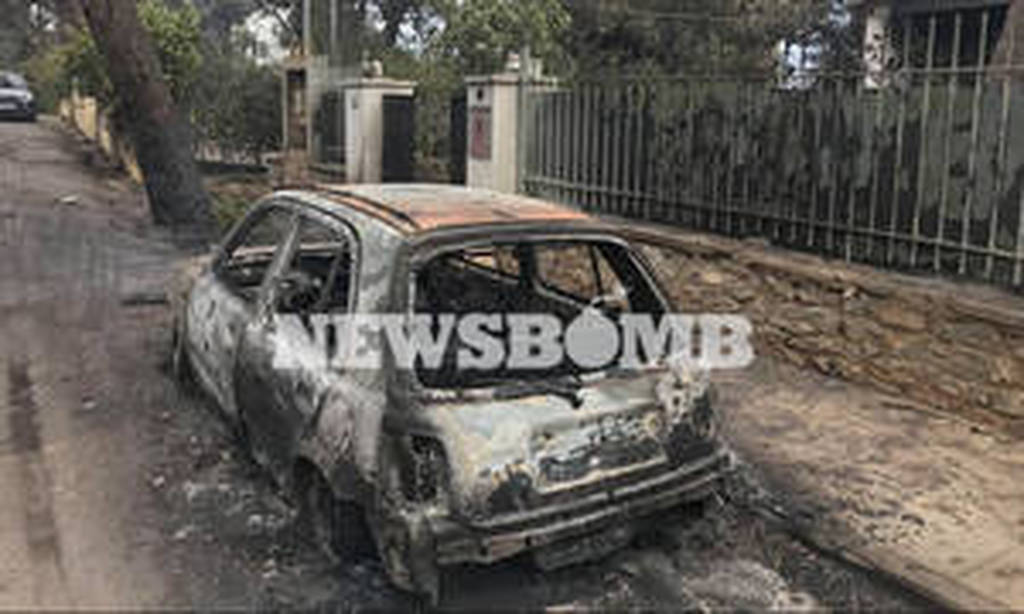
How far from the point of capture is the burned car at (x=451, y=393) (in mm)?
3521

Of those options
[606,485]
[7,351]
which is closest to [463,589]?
[606,485]

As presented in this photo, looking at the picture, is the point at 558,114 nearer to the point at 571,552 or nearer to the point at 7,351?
the point at 7,351

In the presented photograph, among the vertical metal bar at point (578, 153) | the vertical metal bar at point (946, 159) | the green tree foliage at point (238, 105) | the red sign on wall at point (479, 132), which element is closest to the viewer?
the vertical metal bar at point (946, 159)

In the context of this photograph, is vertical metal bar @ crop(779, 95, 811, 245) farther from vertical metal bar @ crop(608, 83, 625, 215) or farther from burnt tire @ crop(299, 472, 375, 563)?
burnt tire @ crop(299, 472, 375, 563)

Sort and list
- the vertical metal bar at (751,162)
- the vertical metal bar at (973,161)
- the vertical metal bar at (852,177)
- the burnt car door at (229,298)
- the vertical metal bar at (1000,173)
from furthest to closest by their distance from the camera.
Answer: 1. the vertical metal bar at (751,162)
2. the vertical metal bar at (852,177)
3. the vertical metal bar at (973,161)
4. the vertical metal bar at (1000,173)
5. the burnt car door at (229,298)

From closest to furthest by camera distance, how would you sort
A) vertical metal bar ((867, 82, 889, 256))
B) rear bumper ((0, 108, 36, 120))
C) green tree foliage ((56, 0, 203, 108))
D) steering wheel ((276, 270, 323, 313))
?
steering wheel ((276, 270, 323, 313)) → vertical metal bar ((867, 82, 889, 256)) → green tree foliage ((56, 0, 203, 108)) → rear bumper ((0, 108, 36, 120))

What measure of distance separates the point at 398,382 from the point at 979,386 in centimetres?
405

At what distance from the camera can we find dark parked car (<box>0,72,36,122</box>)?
3044cm

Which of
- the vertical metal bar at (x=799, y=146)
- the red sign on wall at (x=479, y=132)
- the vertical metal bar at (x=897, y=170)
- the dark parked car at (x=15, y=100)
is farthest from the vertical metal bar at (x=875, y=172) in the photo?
the dark parked car at (x=15, y=100)

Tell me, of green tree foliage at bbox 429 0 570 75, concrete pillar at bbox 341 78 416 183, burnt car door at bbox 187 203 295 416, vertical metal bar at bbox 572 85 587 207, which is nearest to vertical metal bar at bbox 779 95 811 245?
vertical metal bar at bbox 572 85 587 207

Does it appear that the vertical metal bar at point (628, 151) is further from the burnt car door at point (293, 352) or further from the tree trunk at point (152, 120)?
the tree trunk at point (152, 120)

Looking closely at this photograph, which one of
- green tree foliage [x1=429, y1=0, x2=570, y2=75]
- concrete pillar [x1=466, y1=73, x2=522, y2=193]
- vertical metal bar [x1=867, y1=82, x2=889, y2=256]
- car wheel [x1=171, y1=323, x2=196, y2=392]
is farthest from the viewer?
green tree foliage [x1=429, y1=0, x2=570, y2=75]

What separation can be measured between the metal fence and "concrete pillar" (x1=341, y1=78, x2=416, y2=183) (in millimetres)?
3973

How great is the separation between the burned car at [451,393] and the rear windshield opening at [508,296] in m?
0.01
